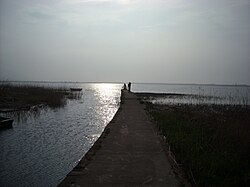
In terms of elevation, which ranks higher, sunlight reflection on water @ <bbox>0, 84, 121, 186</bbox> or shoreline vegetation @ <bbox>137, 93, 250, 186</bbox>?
shoreline vegetation @ <bbox>137, 93, 250, 186</bbox>

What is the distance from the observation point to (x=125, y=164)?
225 inches

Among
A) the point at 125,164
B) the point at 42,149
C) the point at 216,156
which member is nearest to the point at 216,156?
the point at 216,156

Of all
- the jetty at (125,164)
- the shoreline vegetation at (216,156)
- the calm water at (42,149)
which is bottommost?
the calm water at (42,149)

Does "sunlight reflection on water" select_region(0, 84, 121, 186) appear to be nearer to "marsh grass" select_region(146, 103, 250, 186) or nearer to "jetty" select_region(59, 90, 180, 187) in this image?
"jetty" select_region(59, 90, 180, 187)

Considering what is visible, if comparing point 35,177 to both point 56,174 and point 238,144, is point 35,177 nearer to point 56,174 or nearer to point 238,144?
point 56,174

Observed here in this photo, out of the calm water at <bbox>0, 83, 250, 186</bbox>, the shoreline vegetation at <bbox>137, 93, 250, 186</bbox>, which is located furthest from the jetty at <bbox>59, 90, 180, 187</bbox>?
the calm water at <bbox>0, 83, 250, 186</bbox>

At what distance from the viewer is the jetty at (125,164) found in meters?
4.74

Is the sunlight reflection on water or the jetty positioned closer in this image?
the jetty

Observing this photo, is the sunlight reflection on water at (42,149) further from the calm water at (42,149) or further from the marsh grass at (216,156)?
the marsh grass at (216,156)

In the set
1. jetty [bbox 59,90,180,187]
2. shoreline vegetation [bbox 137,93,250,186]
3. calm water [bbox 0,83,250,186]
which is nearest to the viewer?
jetty [bbox 59,90,180,187]

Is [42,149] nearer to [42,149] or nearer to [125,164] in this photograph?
[42,149]

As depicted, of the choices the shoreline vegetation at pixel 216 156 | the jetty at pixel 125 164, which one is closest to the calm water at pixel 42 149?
the jetty at pixel 125 164

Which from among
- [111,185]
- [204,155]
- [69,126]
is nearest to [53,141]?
[69,126]

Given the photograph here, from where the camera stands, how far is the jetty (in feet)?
15.6
